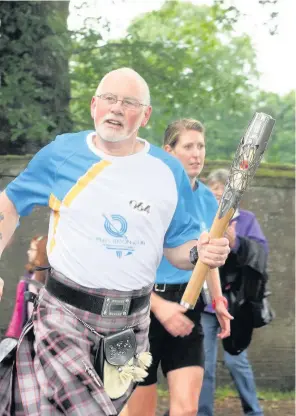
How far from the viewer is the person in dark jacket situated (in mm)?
7473

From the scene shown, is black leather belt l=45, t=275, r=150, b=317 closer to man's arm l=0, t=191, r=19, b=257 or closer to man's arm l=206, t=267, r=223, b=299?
man's arm l=0, t=191, r=19, b=257

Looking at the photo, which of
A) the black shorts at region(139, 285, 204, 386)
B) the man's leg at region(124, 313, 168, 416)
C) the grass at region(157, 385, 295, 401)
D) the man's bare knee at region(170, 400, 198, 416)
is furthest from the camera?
the grass at region(157, 385, 295, 401)

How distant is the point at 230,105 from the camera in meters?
12.0

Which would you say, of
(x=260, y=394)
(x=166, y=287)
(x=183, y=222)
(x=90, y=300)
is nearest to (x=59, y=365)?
(x=90, y=300)

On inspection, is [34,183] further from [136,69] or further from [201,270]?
[136,69]

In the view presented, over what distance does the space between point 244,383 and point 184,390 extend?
2.18 m

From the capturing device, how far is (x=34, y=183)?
16.3ft

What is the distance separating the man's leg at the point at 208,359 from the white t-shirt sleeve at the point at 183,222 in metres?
2.40

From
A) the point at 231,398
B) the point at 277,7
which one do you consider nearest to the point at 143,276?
the point at 231,398

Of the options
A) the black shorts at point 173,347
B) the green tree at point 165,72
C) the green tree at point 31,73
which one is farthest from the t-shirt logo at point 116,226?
the green tree at point 165,72

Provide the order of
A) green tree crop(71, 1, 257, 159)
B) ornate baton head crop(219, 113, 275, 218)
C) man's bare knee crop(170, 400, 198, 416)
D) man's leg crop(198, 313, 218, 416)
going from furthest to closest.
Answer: green tree crop(71, 1, 257, 159), man's leg crop(198, 313, 218, 416), man's bare knee crop(170, 400, 198, 416), ornate baton head crop(219, 113, 275, 218)

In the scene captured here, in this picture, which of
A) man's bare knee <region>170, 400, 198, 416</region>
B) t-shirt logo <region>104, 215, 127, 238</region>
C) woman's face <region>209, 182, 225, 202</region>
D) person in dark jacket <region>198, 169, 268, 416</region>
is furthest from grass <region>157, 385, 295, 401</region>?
t-shirt logo <region>104, 215, 127, 238</region>

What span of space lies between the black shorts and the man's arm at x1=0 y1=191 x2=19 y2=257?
53.9 inches

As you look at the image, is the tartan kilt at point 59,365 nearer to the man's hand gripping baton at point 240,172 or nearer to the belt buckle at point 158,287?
the man's hand gripping baton at point 240,172
